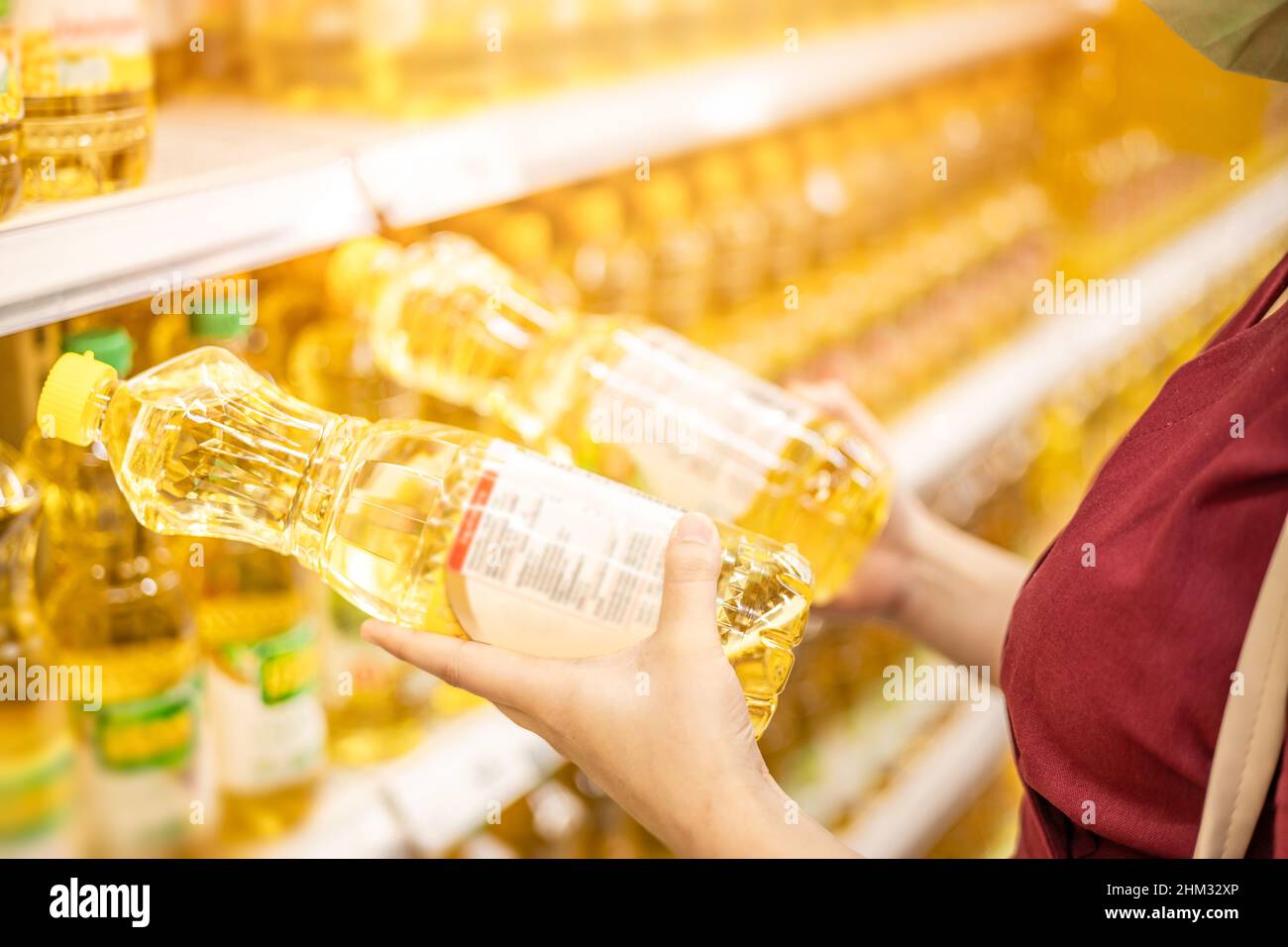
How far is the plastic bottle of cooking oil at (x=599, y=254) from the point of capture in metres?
1.57

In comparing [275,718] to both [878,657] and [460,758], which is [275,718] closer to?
[460,758]

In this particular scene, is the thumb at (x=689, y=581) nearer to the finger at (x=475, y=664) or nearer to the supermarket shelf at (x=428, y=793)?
the finger at (x=475, y=664)

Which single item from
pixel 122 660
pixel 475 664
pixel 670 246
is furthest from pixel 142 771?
pixel 670 246

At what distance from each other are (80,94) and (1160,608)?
0.85 meters

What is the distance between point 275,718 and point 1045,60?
2390mm

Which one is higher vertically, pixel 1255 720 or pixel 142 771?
pixel 1255 720

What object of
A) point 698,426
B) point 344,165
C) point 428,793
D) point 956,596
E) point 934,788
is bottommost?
point 934,788

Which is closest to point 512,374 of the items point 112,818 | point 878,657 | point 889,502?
point 889,502

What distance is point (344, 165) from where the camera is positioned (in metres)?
1.07

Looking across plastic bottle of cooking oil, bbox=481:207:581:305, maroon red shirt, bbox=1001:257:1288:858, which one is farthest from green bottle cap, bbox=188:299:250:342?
maroon red shirt, bbox=1001:257:1288:858

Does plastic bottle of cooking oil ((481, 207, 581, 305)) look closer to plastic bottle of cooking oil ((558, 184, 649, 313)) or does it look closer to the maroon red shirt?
plastic bottle of cooking oil ((558, 184, 649, 313))

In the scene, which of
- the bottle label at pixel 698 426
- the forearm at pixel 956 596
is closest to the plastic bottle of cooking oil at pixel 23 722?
the bottle label at pixel 698 426

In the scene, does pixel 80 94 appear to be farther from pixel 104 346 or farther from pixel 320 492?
pixel 320 492
